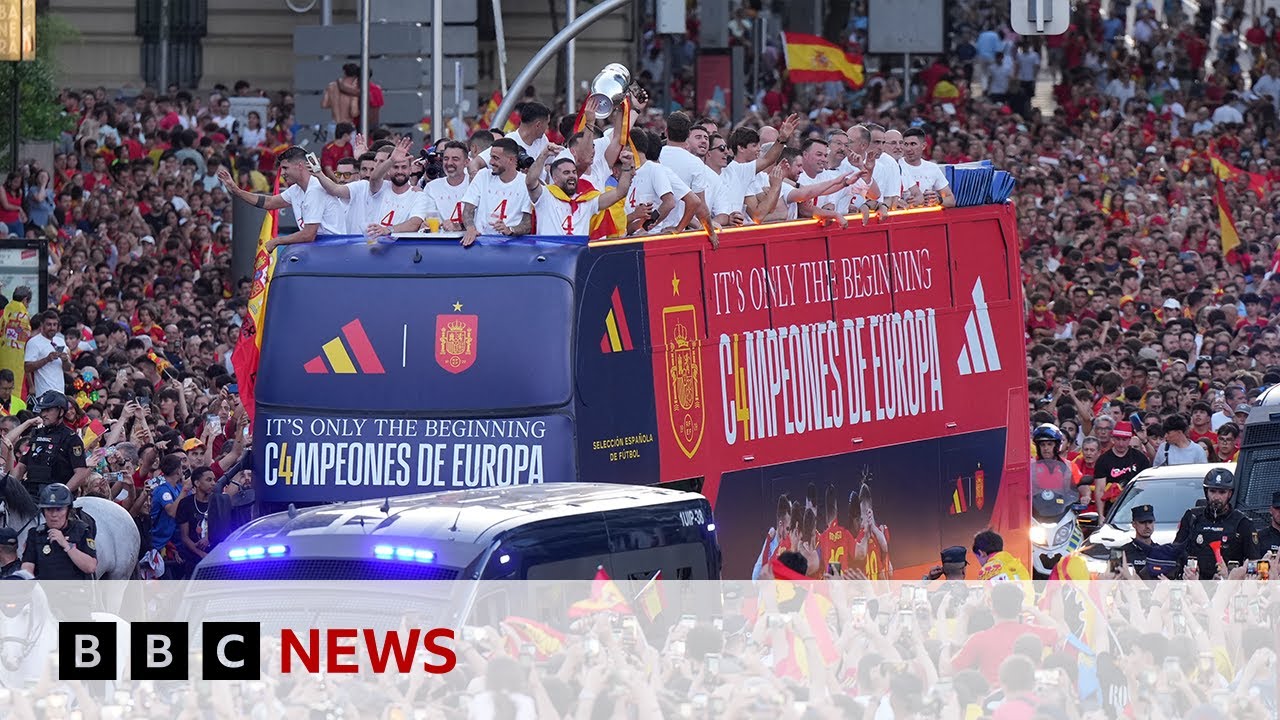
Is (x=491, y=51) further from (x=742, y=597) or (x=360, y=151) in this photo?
(x=742, y=597)

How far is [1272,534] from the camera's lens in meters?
16.1

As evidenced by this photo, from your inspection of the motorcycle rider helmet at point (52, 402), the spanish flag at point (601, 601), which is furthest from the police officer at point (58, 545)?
the spanish flag at point (601, 601)

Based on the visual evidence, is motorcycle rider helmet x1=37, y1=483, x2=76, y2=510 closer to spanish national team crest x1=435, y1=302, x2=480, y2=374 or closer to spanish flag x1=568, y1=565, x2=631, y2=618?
spanish national team crest x1=435, y1=302, x2=480, y2=374

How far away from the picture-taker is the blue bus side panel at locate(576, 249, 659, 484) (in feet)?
48.5

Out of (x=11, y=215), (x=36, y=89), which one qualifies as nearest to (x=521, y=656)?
(x=11, y=215)

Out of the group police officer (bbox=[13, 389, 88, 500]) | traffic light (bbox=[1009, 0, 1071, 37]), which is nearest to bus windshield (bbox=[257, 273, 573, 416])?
police officer (bbox=[13, 389, 88, 500])

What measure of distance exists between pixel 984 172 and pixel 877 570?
3515 mm

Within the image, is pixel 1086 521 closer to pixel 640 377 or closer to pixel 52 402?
pixel 640 377

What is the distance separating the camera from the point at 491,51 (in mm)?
42781

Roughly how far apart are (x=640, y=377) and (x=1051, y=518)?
14.1ft

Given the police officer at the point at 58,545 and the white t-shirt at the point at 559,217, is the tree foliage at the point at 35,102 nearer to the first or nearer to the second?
the white t-shirt at the point at 559,217

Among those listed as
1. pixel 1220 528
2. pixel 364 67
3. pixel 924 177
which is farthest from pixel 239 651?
pixel 364 67

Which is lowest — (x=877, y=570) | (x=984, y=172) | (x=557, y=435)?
(x=877, y=570)

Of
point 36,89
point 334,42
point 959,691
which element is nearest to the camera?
Answer: point 959,691
